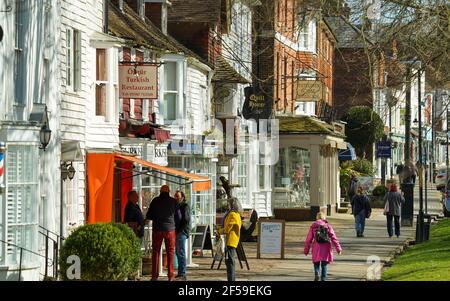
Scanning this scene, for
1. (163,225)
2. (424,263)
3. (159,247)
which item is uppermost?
(163,225)

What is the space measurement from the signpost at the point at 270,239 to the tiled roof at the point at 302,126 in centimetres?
2296

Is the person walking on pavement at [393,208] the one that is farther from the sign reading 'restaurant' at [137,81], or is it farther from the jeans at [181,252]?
the jeans at [181,252]

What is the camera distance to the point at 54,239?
83.2 ft

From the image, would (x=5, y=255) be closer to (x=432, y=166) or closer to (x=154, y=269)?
(x=154, y=269)

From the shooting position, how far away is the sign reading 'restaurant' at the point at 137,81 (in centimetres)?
3083

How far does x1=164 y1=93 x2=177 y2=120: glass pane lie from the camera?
39438 mm

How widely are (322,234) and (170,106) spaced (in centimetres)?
1465

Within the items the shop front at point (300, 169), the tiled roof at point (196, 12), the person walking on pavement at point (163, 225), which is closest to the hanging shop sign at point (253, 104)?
the tiled roof at point (196, 12)

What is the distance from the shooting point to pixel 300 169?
59.0 meters

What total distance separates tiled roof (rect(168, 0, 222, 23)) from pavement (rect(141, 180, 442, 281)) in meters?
7.96

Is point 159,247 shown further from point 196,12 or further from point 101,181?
point 196,12

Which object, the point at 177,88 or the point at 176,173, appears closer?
the point at 176,173

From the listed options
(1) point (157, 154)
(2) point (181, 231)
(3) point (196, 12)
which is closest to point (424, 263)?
(2) point (181, 231)

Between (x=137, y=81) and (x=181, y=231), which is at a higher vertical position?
(x=137, y=81)
